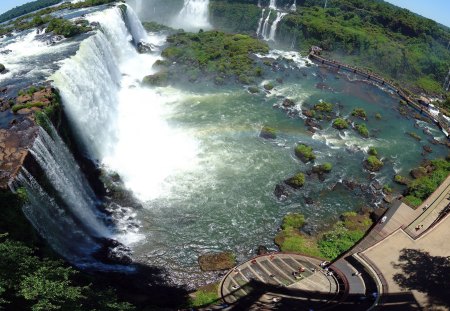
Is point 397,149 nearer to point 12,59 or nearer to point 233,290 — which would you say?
point 233,290

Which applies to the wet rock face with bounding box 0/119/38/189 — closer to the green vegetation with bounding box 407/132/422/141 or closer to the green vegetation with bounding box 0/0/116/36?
the green vegetation with bounding box 0/0/116/36

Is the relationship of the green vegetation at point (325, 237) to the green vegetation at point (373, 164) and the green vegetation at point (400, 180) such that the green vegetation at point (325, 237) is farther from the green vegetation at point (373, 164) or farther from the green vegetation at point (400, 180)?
the green vegetation at point (373, 164)

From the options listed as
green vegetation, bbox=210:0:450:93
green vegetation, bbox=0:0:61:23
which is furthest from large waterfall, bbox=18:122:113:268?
green vegetation, bbox=0:0:61:23

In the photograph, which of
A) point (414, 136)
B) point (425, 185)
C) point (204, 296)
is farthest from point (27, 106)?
point (414, 136)

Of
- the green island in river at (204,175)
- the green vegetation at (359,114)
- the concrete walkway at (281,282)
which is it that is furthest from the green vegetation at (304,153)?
the concrete walkway at (281,282)

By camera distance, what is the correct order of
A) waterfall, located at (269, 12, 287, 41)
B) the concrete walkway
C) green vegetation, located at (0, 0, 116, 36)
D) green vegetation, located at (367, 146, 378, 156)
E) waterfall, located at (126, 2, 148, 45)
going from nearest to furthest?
the concrete walkway
green vegetation, located at (367, 146, 378, 156)
green vegetation, located at (0, 0, 116, 36)
waterfall, located at (126, 2, 148, 45)
waterfall, located at (269, 12, 287, 41)

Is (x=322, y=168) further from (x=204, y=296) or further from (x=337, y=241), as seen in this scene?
(x=204, y=296)
